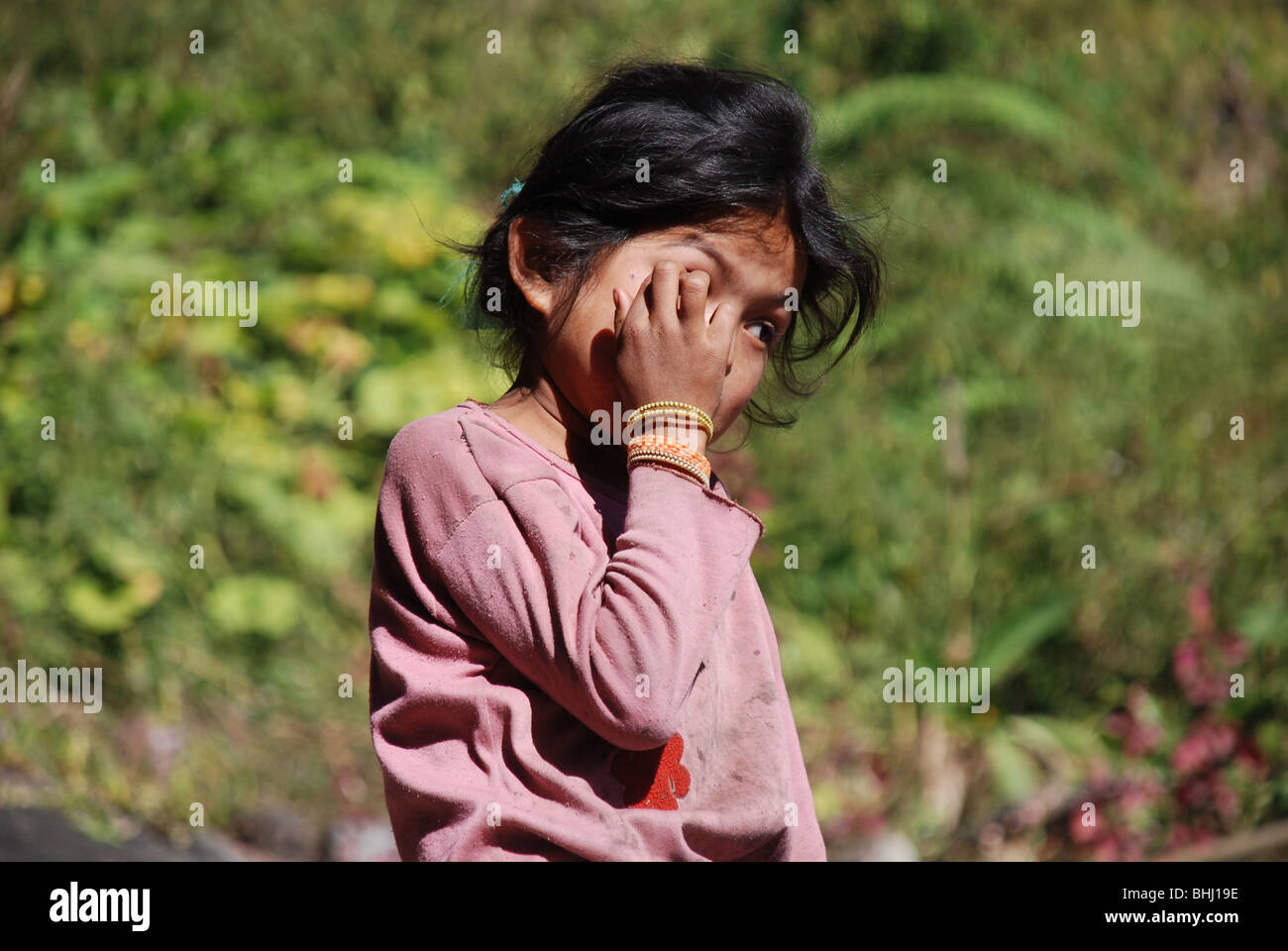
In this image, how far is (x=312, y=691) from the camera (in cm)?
455

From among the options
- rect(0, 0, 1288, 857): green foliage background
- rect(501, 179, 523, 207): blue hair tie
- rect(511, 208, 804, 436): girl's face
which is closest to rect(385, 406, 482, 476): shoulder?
rect(511, 208, 804, 436): girl's face

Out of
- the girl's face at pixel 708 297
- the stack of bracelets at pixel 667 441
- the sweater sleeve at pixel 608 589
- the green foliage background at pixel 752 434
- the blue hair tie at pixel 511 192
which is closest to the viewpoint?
the sweater sleeve at pixel 608 589

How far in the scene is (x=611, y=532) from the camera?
160 cm

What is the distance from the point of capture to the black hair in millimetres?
1609

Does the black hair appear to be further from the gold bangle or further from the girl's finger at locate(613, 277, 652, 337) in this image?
the gold bangle

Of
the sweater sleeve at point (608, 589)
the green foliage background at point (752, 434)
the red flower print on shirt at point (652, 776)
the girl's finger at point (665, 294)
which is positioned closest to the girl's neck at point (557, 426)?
the sweater sleeve at point (608, 589)

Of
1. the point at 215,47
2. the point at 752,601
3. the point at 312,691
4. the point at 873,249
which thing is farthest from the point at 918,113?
the point at 752,601

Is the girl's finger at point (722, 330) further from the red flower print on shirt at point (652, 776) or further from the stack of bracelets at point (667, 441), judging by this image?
the red flower print on shirt at point (652, 776)

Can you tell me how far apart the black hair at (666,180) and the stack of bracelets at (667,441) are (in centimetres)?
22

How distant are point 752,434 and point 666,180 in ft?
10.5

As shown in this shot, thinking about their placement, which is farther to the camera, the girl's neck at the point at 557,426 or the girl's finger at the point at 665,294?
the girl's neck at the point at 557,426

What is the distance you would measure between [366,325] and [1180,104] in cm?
443

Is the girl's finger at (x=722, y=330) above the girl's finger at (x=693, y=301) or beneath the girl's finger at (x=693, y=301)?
beneath

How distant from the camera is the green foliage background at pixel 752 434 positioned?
4379 mm
